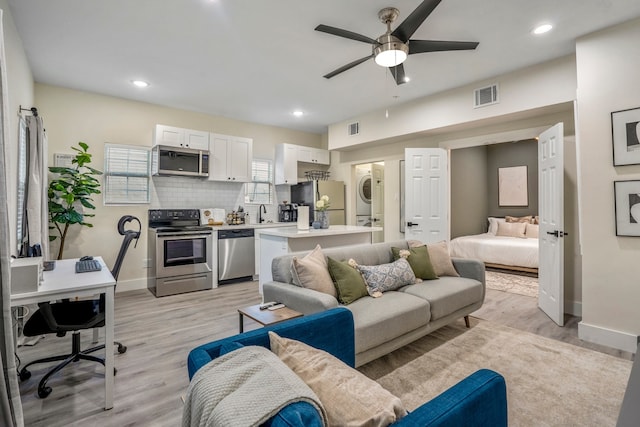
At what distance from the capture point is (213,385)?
2.67 ft

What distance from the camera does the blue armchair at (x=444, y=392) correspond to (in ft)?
2.81

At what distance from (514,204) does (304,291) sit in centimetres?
691

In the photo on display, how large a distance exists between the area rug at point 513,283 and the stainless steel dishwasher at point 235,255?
3.87 meters

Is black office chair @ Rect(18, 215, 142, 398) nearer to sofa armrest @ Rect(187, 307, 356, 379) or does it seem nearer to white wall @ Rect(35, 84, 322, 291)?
sofa armrest @ Rect(187, 307, 356, 379)

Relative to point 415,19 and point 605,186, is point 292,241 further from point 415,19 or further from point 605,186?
point 605,186

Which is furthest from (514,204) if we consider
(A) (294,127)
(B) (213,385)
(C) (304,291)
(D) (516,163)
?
(B) (213,385)

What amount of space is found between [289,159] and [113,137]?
2.88 m

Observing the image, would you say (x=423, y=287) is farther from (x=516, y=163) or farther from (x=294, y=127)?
(x=516, y=163)

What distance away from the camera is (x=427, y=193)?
16.2ft

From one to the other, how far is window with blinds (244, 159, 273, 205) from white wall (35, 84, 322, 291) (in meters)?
0.52

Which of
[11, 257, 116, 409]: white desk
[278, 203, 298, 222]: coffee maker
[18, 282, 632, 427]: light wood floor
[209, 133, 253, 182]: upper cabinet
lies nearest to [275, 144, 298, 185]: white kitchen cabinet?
[278, 203, 298, 222]: coffee maker

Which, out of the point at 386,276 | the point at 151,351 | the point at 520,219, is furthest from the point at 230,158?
the point at 520,219

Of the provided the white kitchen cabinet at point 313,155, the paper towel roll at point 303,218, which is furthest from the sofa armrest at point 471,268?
the white kitchen cabinet at point 313,155

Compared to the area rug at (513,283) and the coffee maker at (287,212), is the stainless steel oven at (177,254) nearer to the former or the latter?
the coffee maker at (287,212)
